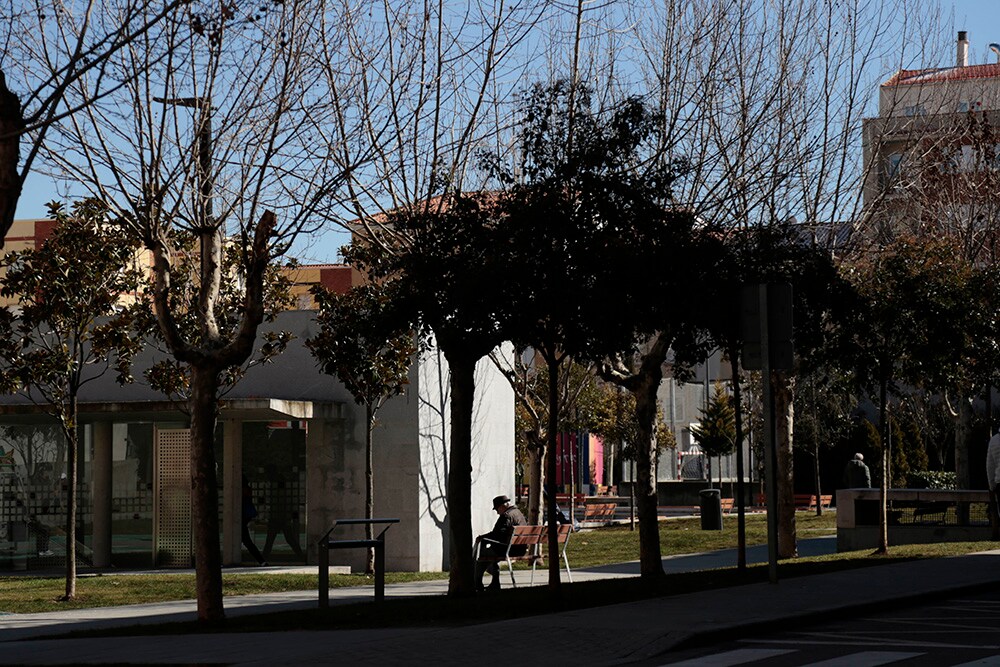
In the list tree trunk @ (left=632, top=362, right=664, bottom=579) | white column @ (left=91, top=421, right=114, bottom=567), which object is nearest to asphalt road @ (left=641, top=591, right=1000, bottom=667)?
tree trunk @ (left=632, top=362, right=664, bottom=579)

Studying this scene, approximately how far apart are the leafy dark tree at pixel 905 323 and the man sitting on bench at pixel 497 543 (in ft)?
18.4

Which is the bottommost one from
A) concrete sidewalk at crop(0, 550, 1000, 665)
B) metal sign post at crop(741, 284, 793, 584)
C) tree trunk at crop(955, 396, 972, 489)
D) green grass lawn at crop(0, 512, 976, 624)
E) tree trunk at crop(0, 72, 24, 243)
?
green grass lawn at crop(0, 512, 976, 624)

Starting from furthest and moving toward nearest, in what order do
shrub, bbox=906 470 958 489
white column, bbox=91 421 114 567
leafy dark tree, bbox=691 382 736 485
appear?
leafy dark tree, bbox=691 382 736 485
shrub, bbox=906 470 958 489
white column, bbox=91 421 114 567

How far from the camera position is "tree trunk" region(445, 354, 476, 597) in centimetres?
1574

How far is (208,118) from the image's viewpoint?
46.3 ft

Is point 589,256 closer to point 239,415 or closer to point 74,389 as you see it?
point 74,389

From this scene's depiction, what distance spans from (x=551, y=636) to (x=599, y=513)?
3211cm

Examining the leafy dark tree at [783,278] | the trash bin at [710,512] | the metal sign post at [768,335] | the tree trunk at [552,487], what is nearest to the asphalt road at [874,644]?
the metal sign post at [768,335]

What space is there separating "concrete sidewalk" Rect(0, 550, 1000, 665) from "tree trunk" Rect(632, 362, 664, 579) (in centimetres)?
277

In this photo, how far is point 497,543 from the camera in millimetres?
17859

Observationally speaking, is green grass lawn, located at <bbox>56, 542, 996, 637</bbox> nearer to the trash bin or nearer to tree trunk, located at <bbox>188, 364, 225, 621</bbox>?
tree trunk, located at <bbox>188, 364, 225, 621</bbox>

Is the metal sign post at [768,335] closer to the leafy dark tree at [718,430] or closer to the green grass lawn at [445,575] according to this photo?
the green grass lawn at [445,575]

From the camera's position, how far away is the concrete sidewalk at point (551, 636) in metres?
10.0

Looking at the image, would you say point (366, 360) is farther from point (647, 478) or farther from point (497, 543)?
point (647, 478)
